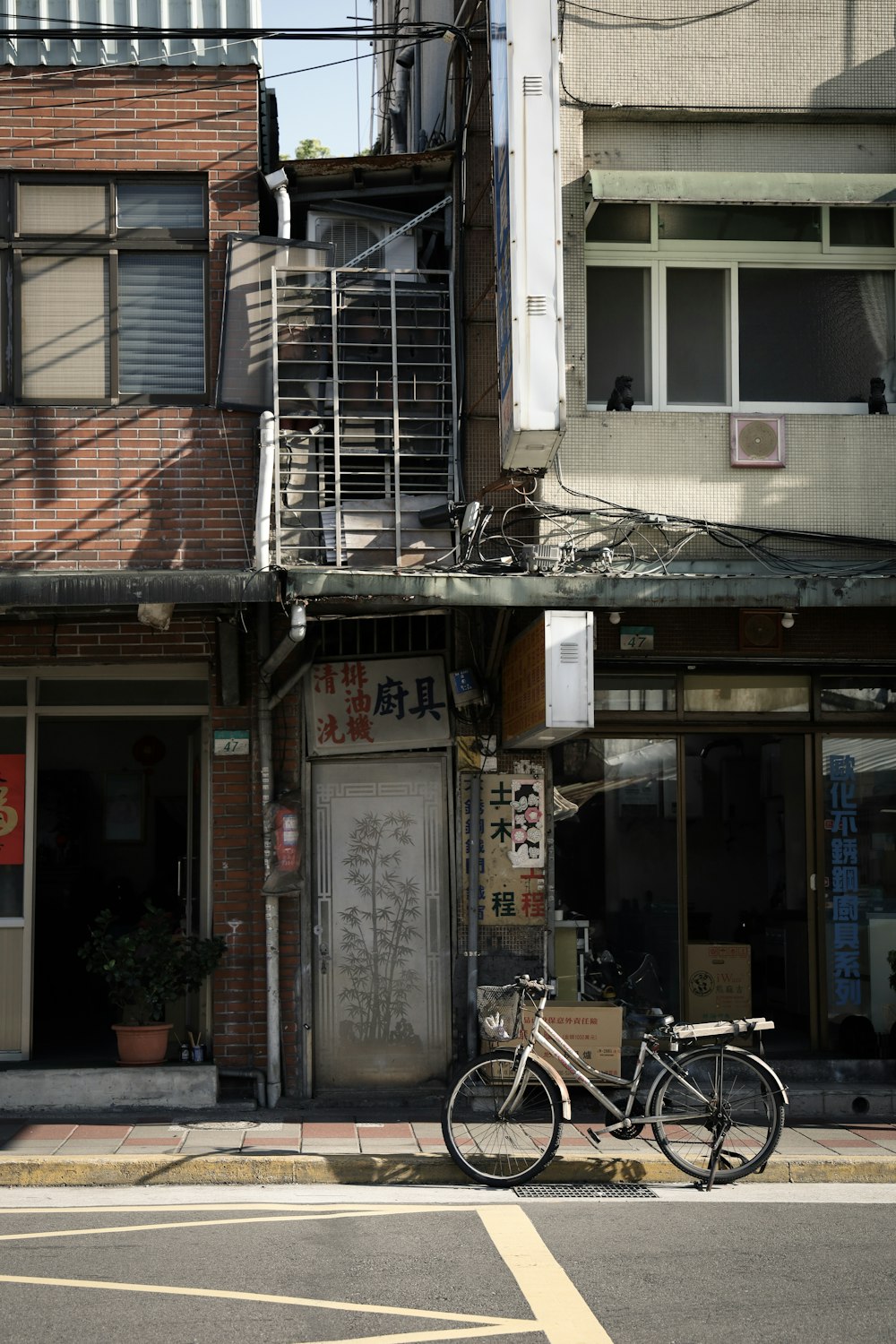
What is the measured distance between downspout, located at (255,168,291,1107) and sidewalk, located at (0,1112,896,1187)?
863mm

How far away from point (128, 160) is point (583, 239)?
357 cm

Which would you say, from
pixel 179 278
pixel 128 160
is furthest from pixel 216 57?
pixel 179 278

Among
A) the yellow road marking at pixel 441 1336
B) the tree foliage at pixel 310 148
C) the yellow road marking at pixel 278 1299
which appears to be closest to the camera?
the yellow road marking at pixel 441 1336

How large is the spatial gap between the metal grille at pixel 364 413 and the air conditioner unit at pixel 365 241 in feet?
0.73

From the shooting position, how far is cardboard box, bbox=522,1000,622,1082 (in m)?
10.2

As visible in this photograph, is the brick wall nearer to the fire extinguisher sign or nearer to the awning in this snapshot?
the fire extinguisher sign

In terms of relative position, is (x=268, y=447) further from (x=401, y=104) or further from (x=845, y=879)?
(x=401, y=104)

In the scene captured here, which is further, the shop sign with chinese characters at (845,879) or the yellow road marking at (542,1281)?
the shop sign with chinese characters at (845,879)

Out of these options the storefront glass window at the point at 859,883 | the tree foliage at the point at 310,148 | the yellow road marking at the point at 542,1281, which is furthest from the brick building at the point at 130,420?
the tree foliage at the point at 310,148

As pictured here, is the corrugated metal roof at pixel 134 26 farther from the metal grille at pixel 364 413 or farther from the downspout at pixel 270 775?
the metal grille at pixel 364 413

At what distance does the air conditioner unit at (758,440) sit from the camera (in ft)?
36.7

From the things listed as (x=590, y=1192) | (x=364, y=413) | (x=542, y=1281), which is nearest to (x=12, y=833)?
(x=364, y=413)

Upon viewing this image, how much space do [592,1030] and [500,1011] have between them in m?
0.67

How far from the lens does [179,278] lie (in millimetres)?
11156
